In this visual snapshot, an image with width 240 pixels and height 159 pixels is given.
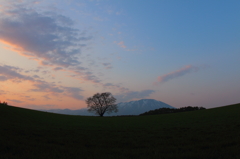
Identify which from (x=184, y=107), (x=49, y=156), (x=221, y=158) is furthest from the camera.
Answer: (x=184, y=107)

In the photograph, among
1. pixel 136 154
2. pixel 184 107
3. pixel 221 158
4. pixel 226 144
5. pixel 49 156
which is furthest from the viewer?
pixel 184 107

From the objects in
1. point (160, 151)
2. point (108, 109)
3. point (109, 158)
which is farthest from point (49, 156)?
point (108, 109)

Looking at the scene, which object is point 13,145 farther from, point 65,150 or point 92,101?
point 92,101

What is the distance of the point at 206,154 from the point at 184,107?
311 feet

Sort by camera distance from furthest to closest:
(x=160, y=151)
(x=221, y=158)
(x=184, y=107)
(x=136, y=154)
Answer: (x=184, y=107)
(x=160, y=151)
(x=136, y=154)
(x=221, y=158)

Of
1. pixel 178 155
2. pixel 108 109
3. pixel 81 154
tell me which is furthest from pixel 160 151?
pixel 108 109

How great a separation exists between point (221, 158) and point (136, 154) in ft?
15.0

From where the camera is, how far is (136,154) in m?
9.79

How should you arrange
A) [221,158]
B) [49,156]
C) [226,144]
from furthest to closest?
[226,144] < [49,156] < [221,158]

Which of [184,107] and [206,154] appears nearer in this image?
[206,154]

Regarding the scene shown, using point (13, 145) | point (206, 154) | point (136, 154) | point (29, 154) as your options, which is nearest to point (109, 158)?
point (136, 154)

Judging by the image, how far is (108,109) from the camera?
323ft

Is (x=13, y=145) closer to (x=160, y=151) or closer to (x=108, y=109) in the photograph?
(x=160, y=151)

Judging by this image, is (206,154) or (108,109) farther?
(108,109)
